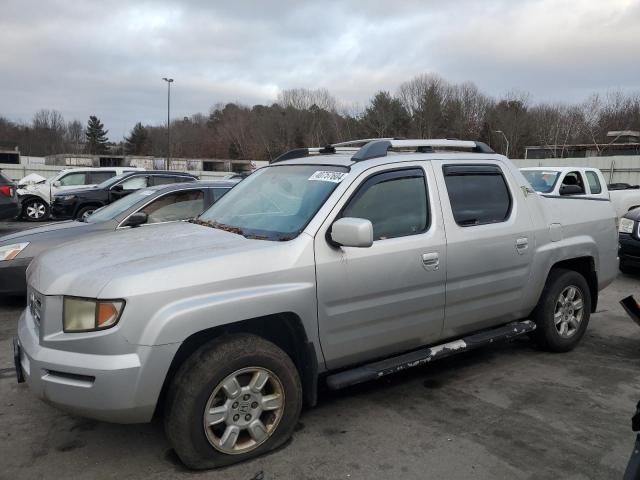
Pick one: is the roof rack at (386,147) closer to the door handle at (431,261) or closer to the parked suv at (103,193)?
the door handle at (431,261)

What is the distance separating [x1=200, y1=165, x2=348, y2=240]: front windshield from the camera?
3460 millimetres

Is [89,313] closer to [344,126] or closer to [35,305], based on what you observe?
[35,305]

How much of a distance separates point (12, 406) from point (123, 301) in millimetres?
1908

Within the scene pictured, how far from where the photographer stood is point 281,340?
337 centimetres

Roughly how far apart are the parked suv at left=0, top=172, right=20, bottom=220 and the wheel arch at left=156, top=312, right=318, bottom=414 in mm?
10707

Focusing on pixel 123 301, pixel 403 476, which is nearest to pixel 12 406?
pixel 123 301

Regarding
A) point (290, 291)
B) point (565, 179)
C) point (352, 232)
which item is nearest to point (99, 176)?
point (565, 179)

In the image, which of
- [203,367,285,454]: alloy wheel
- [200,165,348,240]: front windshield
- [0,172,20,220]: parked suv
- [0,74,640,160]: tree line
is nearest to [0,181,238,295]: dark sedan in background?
[200,165,348,240]: front windshield

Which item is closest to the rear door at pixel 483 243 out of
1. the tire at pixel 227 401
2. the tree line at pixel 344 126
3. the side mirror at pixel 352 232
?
the side mirror at pixel 352 232

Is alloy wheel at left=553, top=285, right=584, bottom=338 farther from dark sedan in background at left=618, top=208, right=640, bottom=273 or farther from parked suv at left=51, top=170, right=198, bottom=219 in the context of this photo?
parked suv at left=51, top=170, right=198, bottom=219

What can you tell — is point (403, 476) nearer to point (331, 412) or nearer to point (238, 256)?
point (331, 412)

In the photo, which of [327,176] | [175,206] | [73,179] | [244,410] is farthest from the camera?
[73,179]

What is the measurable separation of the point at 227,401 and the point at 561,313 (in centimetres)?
340

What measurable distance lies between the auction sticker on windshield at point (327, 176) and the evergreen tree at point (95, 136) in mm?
106744
